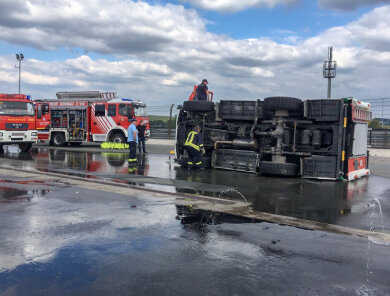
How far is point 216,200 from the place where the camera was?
7.42m

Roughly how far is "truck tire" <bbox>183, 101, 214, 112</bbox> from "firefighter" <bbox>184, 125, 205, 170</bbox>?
3.00 ft

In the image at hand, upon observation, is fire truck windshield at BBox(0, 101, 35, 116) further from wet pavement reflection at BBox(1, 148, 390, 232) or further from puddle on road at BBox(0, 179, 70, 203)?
puddle on road at BBox(0, 179, 70, 203)

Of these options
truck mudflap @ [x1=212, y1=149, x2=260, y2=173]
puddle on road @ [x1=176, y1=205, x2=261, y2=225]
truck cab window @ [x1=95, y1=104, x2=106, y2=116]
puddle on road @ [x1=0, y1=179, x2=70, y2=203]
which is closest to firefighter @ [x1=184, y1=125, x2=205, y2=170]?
truck mudflap @ [x1=212, y1=149, x2=260, y2=173]

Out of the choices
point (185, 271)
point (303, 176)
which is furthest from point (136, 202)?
point (303, 176)

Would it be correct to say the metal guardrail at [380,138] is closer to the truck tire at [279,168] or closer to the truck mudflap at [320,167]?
the truck mudflap at [320,167]

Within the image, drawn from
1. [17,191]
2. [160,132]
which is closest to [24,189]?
[17,191]

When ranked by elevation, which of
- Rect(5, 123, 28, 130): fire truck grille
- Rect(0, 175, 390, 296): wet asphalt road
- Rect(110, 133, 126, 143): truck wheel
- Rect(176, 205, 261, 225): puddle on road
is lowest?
Rect(0, 175, 390, 296): wet asphalt road

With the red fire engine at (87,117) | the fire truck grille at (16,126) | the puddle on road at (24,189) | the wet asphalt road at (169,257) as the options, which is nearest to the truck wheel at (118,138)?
the red fire engine at (87,117)

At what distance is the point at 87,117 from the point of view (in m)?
22.8

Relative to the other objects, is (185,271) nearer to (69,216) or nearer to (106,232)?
(106,232)

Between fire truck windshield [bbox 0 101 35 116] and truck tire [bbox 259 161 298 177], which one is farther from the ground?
fire truck windshield [bbox 0 101 35 116]

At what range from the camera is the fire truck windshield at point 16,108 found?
17703mm

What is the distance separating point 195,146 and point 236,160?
1401 mm

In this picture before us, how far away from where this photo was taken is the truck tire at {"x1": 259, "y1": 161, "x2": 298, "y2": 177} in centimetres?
1098
